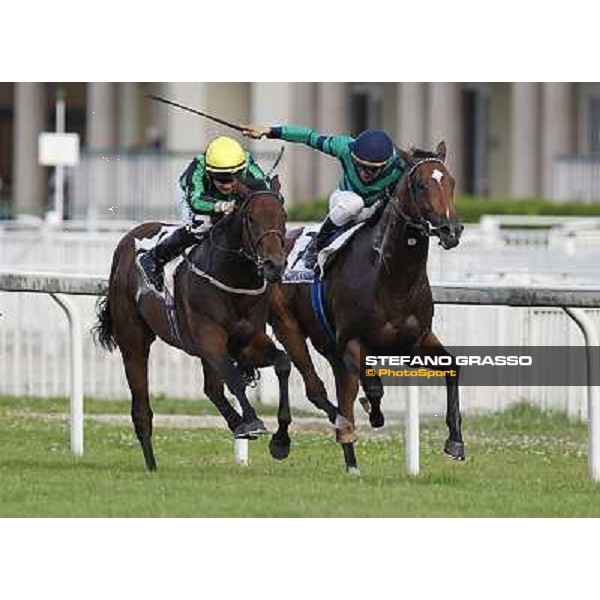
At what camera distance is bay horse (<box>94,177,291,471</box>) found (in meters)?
11.2

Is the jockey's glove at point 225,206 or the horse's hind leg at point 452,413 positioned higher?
the jockey's glove at point 225,206

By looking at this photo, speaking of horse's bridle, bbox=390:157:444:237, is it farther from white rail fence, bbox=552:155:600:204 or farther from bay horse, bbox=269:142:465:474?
white rail fence, bbox=552:155:600:204

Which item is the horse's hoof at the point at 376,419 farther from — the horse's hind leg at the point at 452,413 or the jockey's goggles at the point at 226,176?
the jockey's goggles at the point at 226,176

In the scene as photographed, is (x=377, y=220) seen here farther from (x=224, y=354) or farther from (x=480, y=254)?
(x=480, y=254)

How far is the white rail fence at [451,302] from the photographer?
11969 millimetres

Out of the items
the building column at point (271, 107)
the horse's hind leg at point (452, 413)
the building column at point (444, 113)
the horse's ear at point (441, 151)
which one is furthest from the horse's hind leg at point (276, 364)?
the building column at point (271, 107)

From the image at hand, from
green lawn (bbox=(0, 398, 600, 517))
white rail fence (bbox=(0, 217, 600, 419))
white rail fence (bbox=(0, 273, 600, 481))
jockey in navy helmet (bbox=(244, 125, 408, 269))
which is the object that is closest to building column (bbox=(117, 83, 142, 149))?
white rail fence (bbox=(0, 217, 600, 419))

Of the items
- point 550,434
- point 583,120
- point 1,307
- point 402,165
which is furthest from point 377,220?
point 583,120

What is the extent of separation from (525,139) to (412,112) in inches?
72.0

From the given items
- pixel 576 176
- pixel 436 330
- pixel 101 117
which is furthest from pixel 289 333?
pixel 101 117

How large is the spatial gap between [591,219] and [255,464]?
50.7 feet

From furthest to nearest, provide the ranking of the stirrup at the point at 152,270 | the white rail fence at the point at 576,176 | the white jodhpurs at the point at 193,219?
the white rail fence at the point at 576,176 < the stirrup at the point at 152,270 < the white jodhpurs at the point at 193,219

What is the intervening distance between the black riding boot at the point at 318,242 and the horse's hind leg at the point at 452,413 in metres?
0.85

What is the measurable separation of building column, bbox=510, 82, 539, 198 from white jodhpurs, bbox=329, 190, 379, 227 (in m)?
19.3
